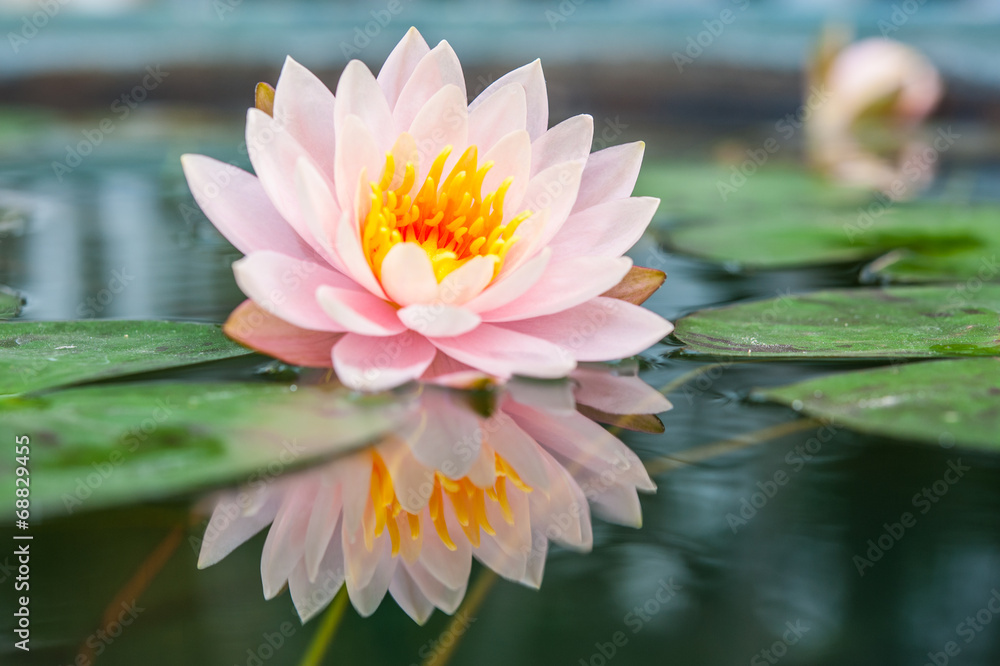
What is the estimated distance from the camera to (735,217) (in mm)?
1999

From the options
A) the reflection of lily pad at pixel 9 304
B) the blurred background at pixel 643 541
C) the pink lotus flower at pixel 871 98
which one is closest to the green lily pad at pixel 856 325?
the blurred background at pixel 643 541

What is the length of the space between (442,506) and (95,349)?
50 centimetres

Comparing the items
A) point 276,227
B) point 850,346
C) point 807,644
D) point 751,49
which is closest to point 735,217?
point 850,346

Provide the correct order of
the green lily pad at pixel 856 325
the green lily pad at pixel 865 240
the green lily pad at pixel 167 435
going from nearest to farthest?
the green lily pad at pixel 167 435
the green lily pad at pixel 856 325
the green lily pad at pixel 865 240

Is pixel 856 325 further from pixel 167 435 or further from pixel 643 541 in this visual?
pixel 167 435

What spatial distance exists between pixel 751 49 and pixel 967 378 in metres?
5.06

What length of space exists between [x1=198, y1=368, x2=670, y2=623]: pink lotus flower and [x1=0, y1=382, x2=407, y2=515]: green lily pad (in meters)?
0.03

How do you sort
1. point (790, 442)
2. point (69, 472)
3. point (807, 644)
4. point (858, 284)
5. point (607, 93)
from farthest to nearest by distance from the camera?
point (607, 93)
point (858, 284)
point (790, 442)
point (69, 472)
point (807, 644)

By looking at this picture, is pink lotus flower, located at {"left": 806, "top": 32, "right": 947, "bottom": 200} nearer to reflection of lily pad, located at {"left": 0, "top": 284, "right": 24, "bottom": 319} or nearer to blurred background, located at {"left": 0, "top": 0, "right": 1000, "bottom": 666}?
blurred background, located at {"left": 0, "top": 0, "right": 1000, "bottom": 666}

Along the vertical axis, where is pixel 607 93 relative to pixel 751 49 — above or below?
below

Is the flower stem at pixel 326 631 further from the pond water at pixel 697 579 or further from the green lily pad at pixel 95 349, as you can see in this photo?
the green lily pad at pixel 95 349

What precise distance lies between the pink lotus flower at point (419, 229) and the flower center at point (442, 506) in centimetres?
12

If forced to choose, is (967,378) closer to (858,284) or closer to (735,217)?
(858,284)

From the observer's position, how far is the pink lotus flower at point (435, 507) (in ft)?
1.67
